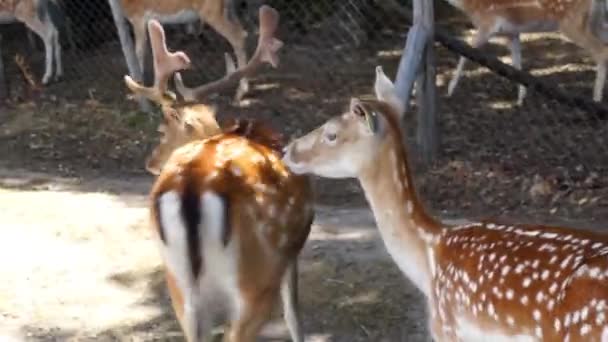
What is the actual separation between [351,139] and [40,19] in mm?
7692

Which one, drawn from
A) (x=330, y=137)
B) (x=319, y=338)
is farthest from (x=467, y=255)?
(x=319, y=338)

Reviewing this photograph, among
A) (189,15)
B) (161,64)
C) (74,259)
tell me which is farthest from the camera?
(189,15)

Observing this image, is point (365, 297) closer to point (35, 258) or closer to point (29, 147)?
point (35, 258)

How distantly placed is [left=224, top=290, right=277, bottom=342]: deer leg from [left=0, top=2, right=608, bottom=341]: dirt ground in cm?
95

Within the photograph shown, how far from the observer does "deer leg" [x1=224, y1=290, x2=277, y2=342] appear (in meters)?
4.09

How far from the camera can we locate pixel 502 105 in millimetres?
8898

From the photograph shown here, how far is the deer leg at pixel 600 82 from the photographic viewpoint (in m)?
8.84

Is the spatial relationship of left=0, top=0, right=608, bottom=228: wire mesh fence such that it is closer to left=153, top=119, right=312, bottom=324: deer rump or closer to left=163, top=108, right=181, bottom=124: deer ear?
left=163, top=108, right=181, bottom=124: deer ear

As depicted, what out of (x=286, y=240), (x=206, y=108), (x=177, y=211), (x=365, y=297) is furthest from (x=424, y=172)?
(x=177, y=211)

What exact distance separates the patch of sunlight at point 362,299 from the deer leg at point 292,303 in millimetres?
675

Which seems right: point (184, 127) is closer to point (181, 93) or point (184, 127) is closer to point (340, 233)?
point (181, 93)

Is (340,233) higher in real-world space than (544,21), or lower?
lower

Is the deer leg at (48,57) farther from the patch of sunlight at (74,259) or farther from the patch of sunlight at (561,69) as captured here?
the patch of sunlight at (561,69)

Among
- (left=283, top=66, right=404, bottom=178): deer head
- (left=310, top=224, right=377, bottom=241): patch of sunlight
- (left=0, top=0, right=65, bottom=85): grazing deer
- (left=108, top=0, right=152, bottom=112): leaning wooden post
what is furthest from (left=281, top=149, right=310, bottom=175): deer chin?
(left=0, top=0, right=65, bottom=85): grazing deer
